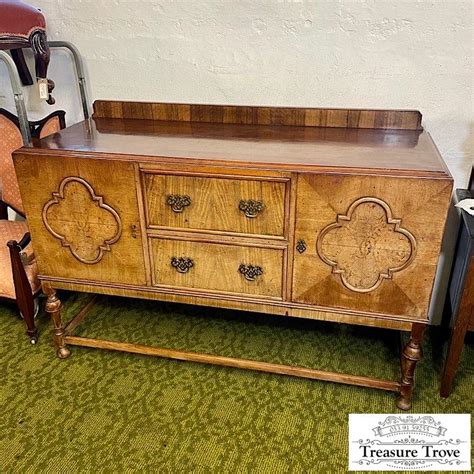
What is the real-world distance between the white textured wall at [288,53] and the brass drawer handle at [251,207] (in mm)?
661

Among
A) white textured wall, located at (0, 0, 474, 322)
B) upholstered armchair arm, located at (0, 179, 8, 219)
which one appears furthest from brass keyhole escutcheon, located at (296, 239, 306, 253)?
upholstered armchair arm, located at (0, 179, 8, 219)

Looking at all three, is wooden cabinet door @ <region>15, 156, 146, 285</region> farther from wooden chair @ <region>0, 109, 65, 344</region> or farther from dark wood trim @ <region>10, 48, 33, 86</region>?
dark wood trim @ <region>10, 48, 33, 86</region>

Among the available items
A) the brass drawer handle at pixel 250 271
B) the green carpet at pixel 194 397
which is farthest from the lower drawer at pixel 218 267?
the green carpet at pixel 194 397

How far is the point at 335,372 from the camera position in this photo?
1.88 m

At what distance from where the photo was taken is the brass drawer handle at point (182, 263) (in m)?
1.68

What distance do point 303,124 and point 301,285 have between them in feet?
2.19

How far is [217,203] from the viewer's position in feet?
5.11

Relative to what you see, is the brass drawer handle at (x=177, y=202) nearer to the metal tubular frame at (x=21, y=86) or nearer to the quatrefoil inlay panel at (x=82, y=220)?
the quatrefoil inlay panel at (x=82, y=220)

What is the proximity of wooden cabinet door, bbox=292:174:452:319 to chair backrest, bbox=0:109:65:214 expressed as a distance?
4.09 feet

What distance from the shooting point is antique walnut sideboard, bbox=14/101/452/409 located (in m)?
1.45

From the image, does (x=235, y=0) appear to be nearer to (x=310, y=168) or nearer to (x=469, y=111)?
(x=310, y=168)

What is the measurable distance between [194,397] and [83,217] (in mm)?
784

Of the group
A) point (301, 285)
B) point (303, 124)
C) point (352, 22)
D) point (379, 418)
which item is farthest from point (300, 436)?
point (352, 22)

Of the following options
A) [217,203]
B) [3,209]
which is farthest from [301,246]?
[3,209]
